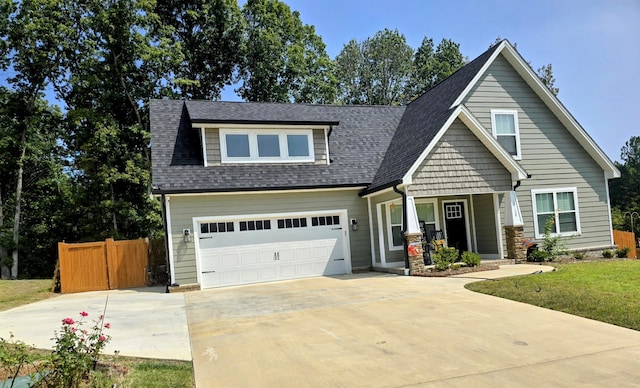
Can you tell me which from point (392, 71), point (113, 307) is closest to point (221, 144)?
point (113, 307)

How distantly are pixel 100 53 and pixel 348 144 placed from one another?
15687mm

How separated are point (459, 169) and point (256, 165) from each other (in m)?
6.54

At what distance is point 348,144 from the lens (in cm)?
1750

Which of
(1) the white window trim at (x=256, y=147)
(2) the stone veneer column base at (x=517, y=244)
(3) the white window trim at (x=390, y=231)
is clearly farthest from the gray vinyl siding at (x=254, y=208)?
(2) the stone veneer column base at (x=517, y=244)

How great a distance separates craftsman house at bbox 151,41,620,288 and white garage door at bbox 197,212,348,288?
3 cm

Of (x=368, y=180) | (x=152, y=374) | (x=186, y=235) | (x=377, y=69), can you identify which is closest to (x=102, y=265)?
(x=186, y=235)

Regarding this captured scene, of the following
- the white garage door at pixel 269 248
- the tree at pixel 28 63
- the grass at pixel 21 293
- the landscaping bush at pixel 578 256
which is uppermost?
the tree at pixel 28 63

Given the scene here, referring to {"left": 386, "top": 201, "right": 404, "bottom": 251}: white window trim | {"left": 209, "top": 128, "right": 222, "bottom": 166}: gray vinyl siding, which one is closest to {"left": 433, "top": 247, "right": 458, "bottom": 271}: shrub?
{"left": 386, "top": 201, "right": 404, "bottom": 251}: white window trim

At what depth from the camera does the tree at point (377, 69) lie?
1602 inches

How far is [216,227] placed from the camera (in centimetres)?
1443

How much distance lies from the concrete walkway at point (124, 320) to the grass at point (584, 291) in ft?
20.2

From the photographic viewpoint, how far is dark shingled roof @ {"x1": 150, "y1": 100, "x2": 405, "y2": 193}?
47.4 feet

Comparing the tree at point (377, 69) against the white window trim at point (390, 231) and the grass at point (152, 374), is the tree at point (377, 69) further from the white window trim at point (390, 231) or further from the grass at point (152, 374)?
the grass at point (152, 374)

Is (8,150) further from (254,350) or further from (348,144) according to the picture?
(254,350)
